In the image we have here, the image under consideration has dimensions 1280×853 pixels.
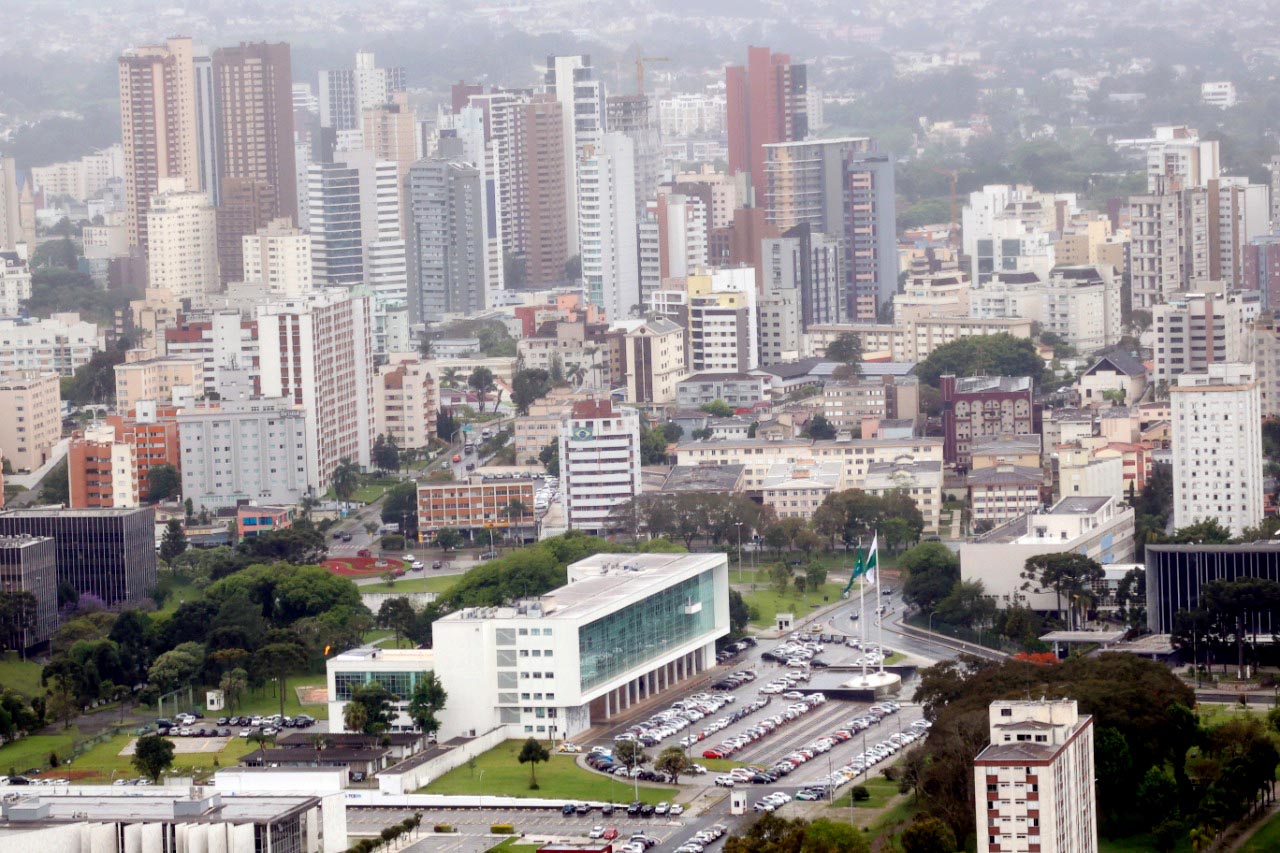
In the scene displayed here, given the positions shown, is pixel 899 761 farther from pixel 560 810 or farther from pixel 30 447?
pixel 30 447

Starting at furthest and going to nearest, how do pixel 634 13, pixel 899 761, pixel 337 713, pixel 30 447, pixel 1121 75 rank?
pixel 634 13
pixel 1121 75
pixel 30 447
pixel 337 713
pixel 899 761

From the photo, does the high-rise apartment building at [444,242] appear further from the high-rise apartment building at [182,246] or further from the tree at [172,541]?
the tree at [172,541]

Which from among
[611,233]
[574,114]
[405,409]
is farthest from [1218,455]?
[574,114]

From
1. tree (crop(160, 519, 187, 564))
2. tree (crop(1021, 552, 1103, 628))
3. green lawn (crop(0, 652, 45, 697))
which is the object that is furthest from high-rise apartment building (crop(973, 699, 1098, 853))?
tree (crop(160, 519, 187, 564))

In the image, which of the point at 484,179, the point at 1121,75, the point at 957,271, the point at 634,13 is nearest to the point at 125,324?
the point at 484,179

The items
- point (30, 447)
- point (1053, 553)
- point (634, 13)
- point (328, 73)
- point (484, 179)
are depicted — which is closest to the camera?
point (1053, 553)

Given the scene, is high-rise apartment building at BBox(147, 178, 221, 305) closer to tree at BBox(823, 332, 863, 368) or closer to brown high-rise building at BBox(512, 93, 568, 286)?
brown high-rise building at BBox(512, 93, 568, 286)

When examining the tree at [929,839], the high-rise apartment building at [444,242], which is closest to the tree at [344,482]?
the tree at [929,839]

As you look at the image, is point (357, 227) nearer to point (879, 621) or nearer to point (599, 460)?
point (599, 460)
